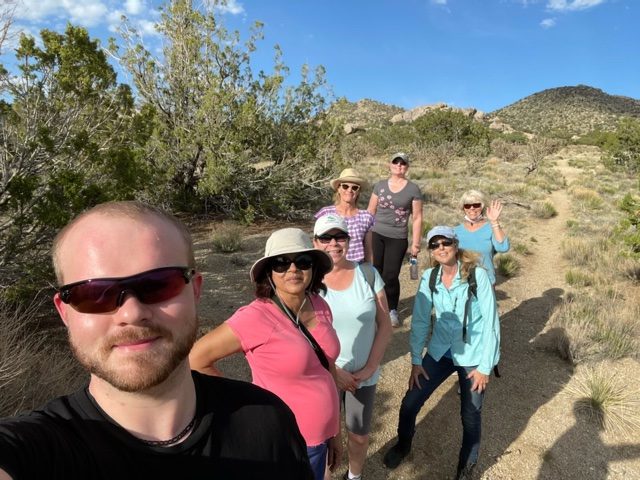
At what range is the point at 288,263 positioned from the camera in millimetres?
1889

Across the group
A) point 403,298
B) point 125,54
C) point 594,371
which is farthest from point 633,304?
point 125,54

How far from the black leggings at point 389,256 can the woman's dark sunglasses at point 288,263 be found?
2894 millimetres

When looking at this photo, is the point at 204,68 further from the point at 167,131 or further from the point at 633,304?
the point at 633,304

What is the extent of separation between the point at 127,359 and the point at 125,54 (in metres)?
10.1

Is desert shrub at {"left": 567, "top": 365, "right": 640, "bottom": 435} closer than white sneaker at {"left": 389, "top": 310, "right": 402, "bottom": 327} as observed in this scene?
Yes

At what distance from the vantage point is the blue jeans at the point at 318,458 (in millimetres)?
1831

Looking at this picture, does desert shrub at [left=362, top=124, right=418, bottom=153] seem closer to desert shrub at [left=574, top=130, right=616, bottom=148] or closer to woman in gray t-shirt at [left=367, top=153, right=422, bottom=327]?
desert shrub at [left=574, top=130, right=616, bottom=148]

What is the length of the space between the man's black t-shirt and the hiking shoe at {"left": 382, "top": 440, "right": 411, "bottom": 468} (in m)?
2.17

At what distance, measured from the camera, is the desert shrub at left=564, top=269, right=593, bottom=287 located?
24.2ft

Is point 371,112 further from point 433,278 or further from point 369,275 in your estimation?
point 369,275

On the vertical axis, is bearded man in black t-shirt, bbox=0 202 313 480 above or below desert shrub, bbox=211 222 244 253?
above

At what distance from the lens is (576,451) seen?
A: 3410mm

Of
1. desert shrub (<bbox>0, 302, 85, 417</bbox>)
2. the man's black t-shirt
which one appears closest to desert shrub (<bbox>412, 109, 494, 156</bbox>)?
desert shrub (<bbox>0, 302, 85, 417</bbox>)

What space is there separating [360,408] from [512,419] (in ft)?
7.00
